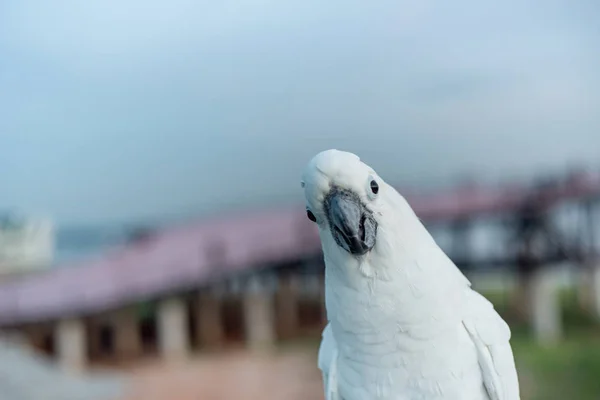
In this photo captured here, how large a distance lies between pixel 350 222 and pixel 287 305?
11.8ft

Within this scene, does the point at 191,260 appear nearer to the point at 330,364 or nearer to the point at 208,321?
the point at 208,321

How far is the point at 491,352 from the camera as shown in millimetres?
1013

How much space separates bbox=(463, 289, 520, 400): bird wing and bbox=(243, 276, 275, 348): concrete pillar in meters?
3.26

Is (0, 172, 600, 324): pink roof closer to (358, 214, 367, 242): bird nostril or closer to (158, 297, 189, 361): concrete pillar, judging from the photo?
(158, 297, 189, 361): concrete pillar

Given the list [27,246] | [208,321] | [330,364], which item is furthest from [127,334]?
[330,364]

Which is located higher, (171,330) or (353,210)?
(353,210)

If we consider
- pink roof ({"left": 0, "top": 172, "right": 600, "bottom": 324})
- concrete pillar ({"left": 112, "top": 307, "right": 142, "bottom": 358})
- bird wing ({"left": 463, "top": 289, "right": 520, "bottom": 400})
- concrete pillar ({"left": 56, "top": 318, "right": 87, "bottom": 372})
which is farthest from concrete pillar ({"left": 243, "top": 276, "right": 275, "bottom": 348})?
bird wing ({"left": 463, "top": 289, "right": 520, "bottom": 400})

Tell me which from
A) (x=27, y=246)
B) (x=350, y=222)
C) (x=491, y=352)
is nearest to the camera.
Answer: (x=350, y=222)

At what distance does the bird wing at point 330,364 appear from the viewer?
3.46ft

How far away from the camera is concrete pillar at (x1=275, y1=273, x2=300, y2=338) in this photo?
4.35 metres

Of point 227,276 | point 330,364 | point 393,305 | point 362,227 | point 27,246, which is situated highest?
point 362,227

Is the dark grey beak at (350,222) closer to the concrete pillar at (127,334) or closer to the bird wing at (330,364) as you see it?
the bird wing at (330,364)

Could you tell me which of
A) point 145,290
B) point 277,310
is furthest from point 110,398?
point 277,310

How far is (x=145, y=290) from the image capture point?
402 centimetres
